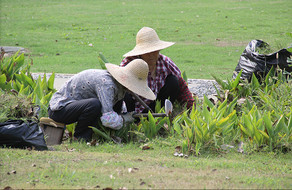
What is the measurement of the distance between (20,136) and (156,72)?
1791 mm

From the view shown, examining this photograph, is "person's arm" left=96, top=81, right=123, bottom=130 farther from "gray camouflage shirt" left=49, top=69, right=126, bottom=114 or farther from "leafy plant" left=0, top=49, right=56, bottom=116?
"leafy plant" left=0, top=49, right=56, bottom=116

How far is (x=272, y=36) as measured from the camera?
43.4 ft

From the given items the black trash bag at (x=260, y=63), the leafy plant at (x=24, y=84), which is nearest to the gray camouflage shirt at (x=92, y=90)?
the leafy plant at (x=24, y=84)

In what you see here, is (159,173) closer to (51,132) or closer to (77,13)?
(51,132)

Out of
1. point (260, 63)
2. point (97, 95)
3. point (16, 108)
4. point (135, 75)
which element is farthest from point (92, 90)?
point (260, 63)

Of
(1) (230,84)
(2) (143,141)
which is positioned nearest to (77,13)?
(1) (230,84)

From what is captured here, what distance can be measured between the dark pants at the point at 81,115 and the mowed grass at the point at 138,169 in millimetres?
304

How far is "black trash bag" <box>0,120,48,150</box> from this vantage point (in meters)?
4.08

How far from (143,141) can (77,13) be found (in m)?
15.5

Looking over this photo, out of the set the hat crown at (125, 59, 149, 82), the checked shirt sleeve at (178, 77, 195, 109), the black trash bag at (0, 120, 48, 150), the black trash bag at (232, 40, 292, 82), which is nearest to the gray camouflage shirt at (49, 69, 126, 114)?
the hat crown at (125, 59, 149, 82)

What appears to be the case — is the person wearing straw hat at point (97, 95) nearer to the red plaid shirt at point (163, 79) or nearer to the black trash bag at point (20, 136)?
the black trash bag at point (20, 136)

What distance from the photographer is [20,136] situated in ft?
13.5

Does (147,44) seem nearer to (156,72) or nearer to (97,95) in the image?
(156,72)

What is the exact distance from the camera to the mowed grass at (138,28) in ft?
34.2
